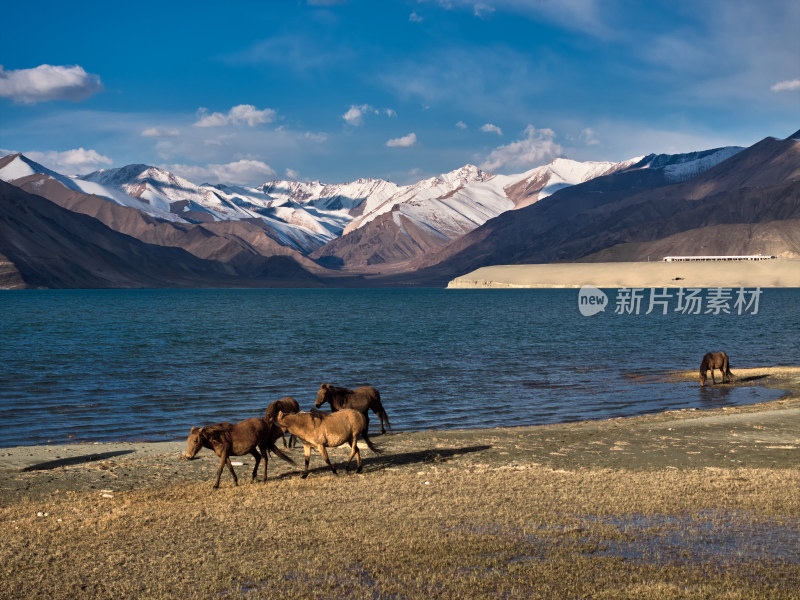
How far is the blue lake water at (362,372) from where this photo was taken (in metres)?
27.7

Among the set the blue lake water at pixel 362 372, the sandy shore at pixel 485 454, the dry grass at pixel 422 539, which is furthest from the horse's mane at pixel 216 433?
the blue lake water at pixel 362 372

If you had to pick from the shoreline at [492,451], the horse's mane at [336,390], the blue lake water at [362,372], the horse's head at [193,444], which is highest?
the horse's mane at [336,390]

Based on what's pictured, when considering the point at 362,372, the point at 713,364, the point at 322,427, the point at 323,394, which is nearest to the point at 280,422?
the point at 322,427

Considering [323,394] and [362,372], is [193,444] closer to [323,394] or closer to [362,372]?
[323,394]

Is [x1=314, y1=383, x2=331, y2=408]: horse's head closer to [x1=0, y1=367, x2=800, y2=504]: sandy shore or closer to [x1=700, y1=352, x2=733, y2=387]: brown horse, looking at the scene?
[x1=0, y1=367, x2=800, y2=504]: sandy shore

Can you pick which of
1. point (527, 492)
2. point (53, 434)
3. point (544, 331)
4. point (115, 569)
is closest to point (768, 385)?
point (527, 492)

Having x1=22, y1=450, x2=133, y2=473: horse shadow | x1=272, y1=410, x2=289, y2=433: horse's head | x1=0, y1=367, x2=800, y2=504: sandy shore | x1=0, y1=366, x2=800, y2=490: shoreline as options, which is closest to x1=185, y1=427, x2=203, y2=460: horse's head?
x1=0, y1=367, x2=800, y2=504: sandy shore

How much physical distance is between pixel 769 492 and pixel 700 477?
1539 mm

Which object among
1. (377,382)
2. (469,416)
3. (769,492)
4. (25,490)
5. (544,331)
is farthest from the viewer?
(544,331)

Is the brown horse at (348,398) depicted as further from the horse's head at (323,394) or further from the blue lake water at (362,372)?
the blue lake water at (362,372)

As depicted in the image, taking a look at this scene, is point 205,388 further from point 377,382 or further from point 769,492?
point 769,492

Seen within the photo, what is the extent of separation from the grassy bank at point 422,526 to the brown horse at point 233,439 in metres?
0.61

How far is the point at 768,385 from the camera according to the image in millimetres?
34531

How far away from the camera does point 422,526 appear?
38.1 ft
